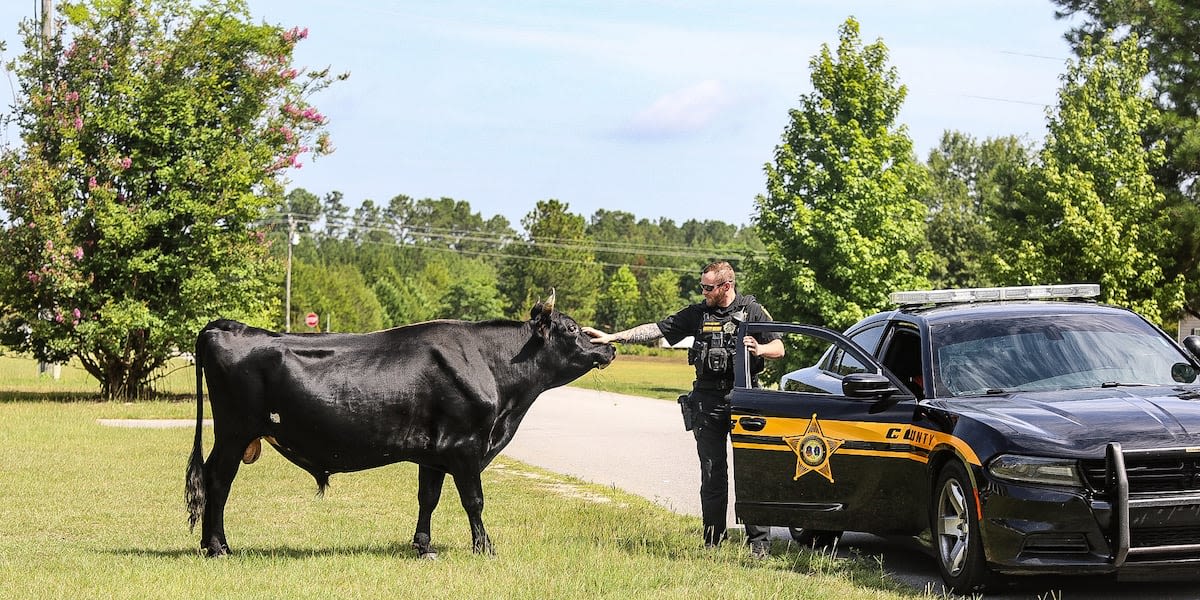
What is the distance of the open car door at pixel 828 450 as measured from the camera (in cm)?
820

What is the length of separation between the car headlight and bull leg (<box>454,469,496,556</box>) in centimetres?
350

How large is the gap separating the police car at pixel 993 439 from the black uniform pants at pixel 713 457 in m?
0.50

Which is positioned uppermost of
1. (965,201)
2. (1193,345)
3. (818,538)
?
(965,201)

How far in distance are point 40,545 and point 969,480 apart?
21.8 feet

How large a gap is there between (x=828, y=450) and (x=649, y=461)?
8.42 meters

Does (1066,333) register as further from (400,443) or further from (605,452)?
(605,452)

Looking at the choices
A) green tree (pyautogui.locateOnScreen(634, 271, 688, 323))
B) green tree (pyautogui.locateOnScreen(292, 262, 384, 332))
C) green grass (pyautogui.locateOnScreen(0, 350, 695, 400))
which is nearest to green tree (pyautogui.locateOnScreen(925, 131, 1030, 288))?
green grass (pyautogui.locateOnScreen(0, 350, 695, 400))

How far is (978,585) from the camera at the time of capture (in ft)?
24.6

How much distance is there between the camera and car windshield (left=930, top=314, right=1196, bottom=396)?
27.5ft

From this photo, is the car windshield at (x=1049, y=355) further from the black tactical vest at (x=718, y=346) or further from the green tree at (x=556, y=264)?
the green tree at (x=556, y=264)

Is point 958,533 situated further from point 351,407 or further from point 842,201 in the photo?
point 842,201

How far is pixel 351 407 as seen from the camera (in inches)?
355

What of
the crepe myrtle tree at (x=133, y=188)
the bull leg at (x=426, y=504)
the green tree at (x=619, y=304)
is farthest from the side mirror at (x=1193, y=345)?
the green tree at (x=619, y=304)

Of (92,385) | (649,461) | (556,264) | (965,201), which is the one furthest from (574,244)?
(649,461)
